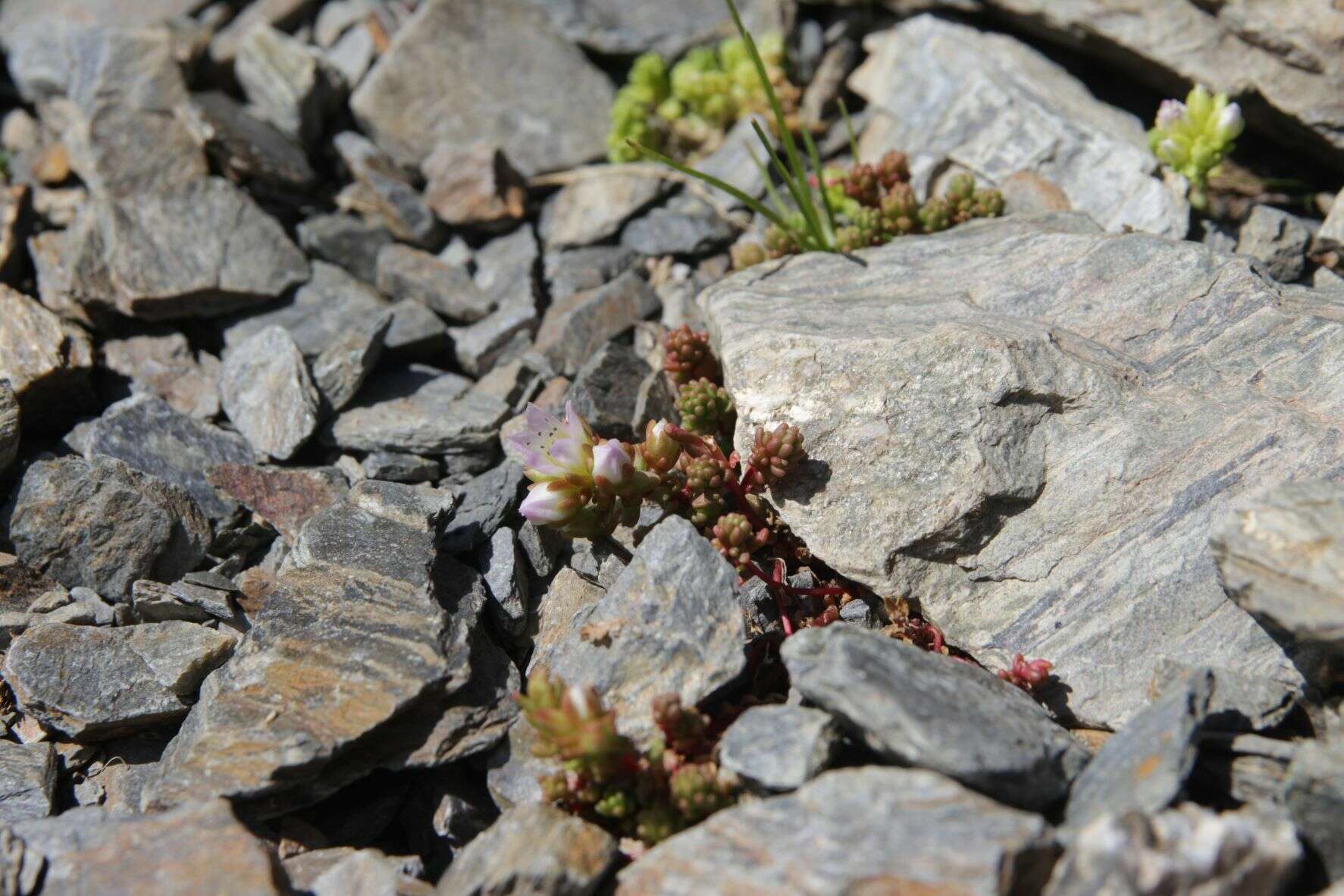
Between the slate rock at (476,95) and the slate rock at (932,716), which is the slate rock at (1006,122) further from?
the slate rock at (932,716)

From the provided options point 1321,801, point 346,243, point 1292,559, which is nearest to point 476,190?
point 346,243

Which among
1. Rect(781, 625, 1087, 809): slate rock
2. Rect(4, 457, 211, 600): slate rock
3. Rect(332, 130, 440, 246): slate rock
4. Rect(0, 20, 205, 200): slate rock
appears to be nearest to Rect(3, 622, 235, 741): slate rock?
Rect(4, 457, 211, 600): slate rock

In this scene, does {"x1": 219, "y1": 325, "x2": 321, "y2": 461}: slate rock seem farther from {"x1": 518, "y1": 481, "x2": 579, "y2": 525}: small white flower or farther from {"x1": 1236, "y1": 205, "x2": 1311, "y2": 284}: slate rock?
{"x1": 1236, "y1": 205, "x2": 1311, "y2": 284}: slate rock

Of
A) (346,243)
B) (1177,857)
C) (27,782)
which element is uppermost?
(1177,857)

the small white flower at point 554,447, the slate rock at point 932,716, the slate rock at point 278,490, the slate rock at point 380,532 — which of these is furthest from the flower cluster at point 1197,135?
the slate rock at point 278,490

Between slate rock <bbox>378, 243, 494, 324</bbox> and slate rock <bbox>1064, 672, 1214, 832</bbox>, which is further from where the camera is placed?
slate rock <bbox>378, 243, 494, 324</bbox>

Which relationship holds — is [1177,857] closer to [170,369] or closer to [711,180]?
[711,180]
